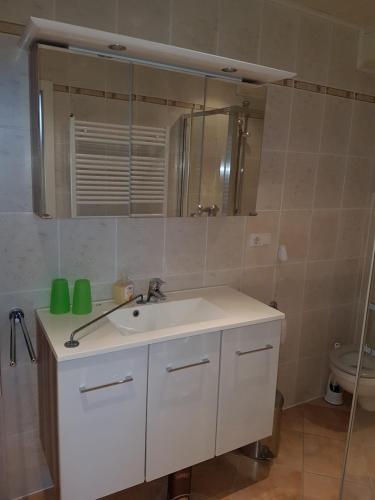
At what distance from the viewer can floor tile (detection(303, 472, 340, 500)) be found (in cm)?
207

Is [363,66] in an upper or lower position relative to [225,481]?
upper

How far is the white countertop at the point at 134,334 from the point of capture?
1.52 metres

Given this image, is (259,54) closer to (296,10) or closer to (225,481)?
(296,10)

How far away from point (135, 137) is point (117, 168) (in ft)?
0.51

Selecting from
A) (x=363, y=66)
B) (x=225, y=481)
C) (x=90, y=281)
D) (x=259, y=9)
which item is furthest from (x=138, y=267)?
(x=363, y=66)

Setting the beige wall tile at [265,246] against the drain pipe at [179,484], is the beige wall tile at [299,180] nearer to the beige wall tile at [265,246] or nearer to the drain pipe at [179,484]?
the beige wall tile at [265,246]

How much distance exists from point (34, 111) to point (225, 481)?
6.62 ft

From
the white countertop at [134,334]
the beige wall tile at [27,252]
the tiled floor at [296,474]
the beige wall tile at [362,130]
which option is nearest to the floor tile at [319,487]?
the tiled floor at [296,474]

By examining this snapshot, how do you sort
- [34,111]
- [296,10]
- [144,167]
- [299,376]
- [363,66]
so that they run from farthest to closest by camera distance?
[299,376]
[363,66]
[296,10]
[144,167]
[34,111]

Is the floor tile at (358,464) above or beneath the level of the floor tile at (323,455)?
above

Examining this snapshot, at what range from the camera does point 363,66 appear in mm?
2500

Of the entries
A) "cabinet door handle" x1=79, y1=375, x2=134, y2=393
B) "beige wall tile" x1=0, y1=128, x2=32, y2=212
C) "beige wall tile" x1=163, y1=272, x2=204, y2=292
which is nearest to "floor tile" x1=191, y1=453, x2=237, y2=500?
"cabinet door handle" x1=79, y1=375, x2=134, y2=393

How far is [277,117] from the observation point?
7.61 ft

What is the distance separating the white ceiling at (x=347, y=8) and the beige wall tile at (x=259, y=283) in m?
1.48
